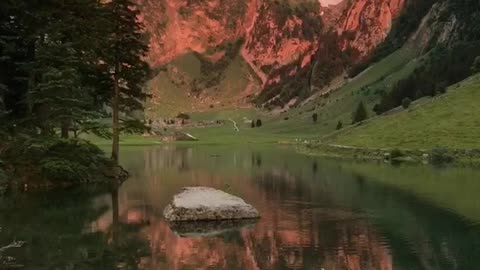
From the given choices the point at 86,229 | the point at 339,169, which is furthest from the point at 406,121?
the point at 86,229

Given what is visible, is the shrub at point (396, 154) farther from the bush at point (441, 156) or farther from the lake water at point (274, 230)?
the lake water at point (274, 230)

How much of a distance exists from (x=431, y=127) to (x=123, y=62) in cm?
5077

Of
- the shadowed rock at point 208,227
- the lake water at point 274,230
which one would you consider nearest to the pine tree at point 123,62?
the lake water at point 274,230

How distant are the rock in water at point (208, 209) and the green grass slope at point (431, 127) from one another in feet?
175

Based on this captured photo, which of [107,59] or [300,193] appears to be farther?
[107,59]

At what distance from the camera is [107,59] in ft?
178

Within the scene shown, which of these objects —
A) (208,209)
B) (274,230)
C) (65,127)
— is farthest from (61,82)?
(274,230)

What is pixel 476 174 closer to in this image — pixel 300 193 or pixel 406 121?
pixel 300 193

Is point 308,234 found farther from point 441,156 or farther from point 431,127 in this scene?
point 431,127

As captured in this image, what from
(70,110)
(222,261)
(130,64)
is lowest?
(222,261)

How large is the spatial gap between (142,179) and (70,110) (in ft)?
34.1

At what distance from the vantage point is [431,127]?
89.1 m

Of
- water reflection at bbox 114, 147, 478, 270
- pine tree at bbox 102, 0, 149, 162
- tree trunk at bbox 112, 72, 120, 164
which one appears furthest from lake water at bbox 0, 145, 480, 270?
pine tree at bbox 102, 0, 149, 162

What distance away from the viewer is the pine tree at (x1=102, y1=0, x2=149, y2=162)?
5472 centimetres
